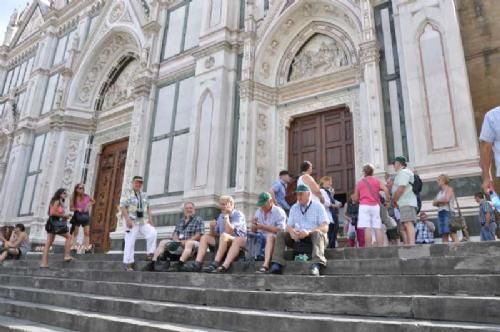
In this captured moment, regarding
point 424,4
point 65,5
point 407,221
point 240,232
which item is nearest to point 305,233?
point 240,232

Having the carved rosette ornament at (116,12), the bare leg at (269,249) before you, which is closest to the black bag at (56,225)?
the bare leg at (269,249)

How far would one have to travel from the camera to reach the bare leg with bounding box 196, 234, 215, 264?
18.9 ft

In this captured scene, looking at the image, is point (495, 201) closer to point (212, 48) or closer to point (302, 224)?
point (302, 224)

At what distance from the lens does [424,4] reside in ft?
27.5

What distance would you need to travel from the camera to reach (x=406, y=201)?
5.93 m

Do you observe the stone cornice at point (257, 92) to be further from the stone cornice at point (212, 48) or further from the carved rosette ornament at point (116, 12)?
the carved rosette ornament at point (116, 12)

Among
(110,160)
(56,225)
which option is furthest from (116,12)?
(56,225)

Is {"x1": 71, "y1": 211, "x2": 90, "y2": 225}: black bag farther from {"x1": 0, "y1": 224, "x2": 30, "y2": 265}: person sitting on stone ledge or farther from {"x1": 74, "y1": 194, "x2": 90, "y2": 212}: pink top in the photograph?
{"x1": 0, "y1": 224, "x2": 30, "y2": 265}: person sitting on stone ledge

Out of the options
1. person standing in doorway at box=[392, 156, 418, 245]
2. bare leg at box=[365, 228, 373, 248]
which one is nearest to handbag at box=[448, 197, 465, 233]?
person standing in doorway at box=[392, 156, 418, 245]

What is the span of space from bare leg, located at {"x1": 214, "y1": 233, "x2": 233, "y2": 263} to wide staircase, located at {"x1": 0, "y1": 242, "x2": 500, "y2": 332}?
324 millimetres

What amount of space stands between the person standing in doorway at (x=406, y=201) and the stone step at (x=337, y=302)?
109 inches

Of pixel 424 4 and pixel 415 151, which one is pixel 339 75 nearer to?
pixel 424 4

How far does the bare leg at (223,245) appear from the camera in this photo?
216 inches

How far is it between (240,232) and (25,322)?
9.67ft
